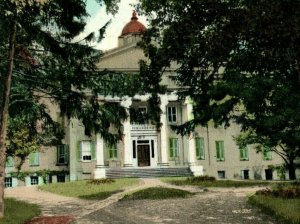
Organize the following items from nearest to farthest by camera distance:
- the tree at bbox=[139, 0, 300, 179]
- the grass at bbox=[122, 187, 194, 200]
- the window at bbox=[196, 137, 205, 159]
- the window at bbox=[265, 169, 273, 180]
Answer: the tree at bbox=[139, 0, 300, 179] → the grass at bbox=[122, 187, 194, 200] → the window at bbox=[196, 137, 205, 159] → the window at bbox=[265, 169, 273, 180]

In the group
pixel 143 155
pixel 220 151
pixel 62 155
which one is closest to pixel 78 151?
pixel 62 155

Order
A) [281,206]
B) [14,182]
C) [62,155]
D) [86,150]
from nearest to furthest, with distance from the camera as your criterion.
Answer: [281,206]
[14,182]
[86,150]
[62,155]

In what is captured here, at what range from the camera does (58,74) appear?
15.4 m

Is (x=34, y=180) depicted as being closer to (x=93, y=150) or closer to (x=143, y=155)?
(x=93, y=150)

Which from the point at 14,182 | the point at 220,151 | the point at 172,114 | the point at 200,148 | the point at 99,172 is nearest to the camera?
the point at 99,172

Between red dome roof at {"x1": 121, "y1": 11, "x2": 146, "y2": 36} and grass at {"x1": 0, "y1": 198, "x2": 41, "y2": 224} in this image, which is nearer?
grass at {"x1": 0, "y1": 198, "x2": 41, "y2": 224}

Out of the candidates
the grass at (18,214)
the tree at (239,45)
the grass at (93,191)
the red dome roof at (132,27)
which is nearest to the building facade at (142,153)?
the grass at (93,191)

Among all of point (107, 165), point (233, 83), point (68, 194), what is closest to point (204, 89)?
point (233, 83)

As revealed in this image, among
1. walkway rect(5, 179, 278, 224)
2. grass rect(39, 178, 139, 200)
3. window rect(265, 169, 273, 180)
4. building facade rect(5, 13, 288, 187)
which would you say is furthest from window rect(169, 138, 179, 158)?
walkway rect(5, 179, 278, 224)

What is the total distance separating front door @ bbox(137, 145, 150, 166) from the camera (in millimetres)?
39875

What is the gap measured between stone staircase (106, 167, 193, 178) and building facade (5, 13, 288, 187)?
170 mm

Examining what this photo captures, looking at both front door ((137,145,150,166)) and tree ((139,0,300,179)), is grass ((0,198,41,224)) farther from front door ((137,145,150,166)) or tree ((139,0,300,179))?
front door ((137,145,150,166))

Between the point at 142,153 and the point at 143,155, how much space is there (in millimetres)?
216

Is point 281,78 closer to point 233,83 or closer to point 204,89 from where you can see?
point 233,83
